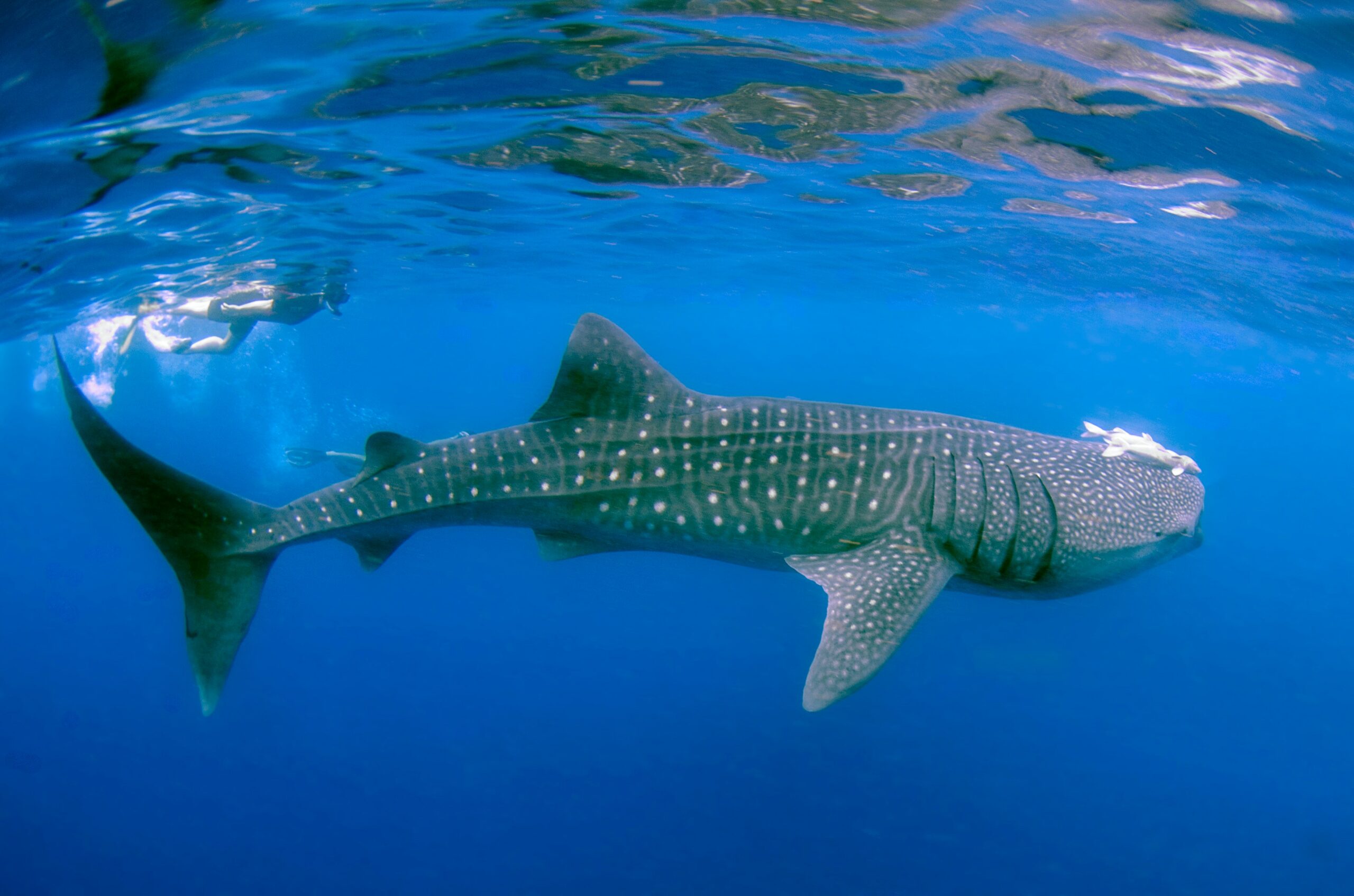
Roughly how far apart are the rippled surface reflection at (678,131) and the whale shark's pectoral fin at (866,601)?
188 inches

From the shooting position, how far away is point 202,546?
15.0ft

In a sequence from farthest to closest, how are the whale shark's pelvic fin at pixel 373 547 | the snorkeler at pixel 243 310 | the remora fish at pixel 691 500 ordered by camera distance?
the snorkeler at pixel 243 310, the whale shark's pelvic fin at pixel 373 547, the remora fish at pixel 691 500

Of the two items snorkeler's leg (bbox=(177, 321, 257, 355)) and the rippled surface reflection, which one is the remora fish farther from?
snorkeler's leg (bbox=(177, 321, 257, 355))

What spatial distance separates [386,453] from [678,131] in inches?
282

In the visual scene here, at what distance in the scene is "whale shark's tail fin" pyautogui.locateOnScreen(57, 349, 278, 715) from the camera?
4.32 m

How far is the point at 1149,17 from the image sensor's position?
19.4ft

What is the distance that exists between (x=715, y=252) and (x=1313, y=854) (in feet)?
65.5

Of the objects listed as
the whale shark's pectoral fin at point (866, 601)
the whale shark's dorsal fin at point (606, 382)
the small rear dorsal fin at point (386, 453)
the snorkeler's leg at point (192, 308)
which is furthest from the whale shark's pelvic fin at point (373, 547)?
the snorkeler's leg at point (192, 308)

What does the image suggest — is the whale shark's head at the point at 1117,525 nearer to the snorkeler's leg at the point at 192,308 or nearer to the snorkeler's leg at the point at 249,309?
the snorkeler's leg at the point at 249,309

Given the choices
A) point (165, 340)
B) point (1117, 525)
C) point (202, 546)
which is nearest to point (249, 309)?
point (165, 340)

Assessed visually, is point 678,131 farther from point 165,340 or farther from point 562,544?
point 165,340

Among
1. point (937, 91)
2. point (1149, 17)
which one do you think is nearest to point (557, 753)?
point (937, 91)

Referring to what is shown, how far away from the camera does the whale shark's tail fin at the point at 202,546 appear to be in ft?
14.2

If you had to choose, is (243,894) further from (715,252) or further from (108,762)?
(715,252)
